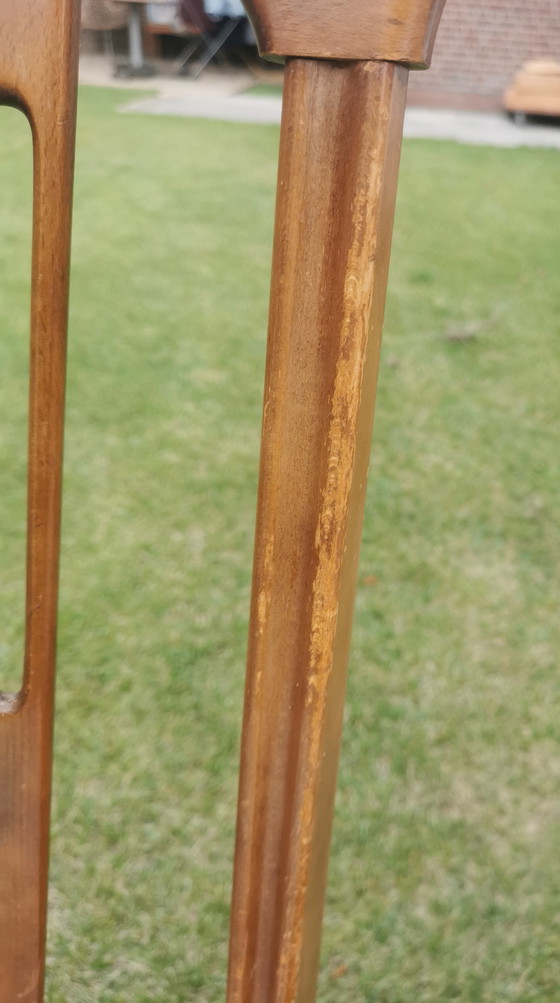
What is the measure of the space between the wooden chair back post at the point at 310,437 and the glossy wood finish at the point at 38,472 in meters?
0.09

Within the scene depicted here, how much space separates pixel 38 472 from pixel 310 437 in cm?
13

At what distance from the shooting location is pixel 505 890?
1.14 m

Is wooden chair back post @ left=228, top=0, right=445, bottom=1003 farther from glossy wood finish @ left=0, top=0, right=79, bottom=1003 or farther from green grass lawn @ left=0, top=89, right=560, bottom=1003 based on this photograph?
green grass lawn @ left=0, top=89, right=560, bottom=1003

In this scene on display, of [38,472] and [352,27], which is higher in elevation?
[352,27]

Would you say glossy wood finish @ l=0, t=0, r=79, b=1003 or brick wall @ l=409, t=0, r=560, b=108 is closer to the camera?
glossy wood finish @ l=0, t=0, r=79, b=1003

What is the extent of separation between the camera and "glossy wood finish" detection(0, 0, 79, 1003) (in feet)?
1.23

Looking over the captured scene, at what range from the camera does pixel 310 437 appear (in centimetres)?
39

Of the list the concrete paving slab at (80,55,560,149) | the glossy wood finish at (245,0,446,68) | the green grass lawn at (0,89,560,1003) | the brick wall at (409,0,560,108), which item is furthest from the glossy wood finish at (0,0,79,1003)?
the brick wall at (409,0,560,108)

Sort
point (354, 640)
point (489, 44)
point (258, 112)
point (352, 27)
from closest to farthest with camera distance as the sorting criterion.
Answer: point (352, 27), point (354, 640), point (258, 112), point (489, 44)

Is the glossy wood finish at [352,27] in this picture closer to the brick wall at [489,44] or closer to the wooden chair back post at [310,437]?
the wooden chair back post at [310,437]

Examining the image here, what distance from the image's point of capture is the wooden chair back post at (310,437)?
344 millimetres

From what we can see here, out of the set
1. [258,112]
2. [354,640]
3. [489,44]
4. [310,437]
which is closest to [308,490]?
[310,437]

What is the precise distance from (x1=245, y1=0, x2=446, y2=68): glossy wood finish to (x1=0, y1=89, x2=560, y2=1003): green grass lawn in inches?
38.4

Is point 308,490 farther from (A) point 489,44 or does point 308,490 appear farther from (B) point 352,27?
(A) point 489,44
